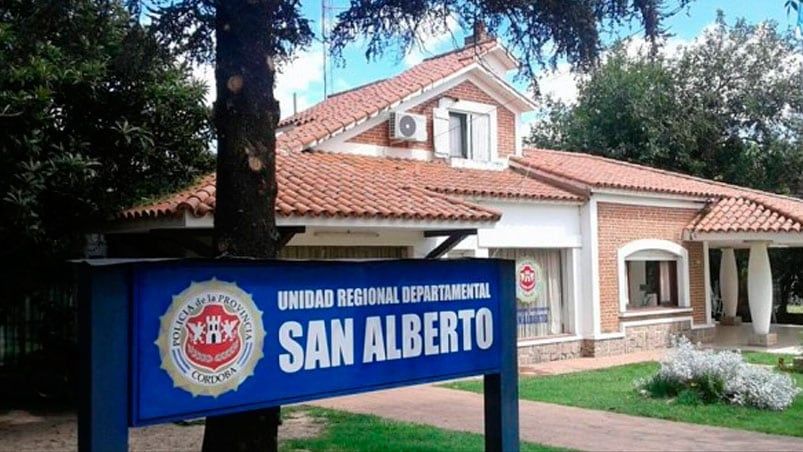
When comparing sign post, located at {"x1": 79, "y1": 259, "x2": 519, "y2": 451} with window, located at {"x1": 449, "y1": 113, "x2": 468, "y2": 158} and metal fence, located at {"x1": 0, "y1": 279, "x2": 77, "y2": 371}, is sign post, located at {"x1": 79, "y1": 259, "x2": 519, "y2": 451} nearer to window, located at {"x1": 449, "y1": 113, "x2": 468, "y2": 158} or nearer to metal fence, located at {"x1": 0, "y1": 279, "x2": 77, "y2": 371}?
metal fence, located at {"x1": 0, "y1": 279, "x2": 77, "y2": 371}

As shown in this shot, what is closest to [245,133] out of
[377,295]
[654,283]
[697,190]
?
[377,295]

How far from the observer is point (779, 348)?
1747 centimetres

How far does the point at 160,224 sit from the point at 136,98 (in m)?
2.03

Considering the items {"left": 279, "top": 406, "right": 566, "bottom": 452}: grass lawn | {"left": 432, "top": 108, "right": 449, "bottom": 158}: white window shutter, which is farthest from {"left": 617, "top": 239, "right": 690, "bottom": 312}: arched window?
{"left": 279, "top": 406, "right": 566, "bottom": 452}: grass lawn

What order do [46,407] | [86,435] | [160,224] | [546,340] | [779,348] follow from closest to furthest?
1. [86,435]
2. [160,224]
3. [46,407]
4. [546,340]
5. [779,348]

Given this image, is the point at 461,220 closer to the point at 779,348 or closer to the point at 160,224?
the point at 160,224

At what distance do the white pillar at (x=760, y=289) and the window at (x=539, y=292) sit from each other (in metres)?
5.02

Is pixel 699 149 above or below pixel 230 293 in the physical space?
above

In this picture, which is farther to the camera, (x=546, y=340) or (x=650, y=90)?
→ (x=650, y=90)

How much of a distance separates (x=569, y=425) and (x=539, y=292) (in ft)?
22.5

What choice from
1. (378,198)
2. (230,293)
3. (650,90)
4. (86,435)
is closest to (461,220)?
(378,198)

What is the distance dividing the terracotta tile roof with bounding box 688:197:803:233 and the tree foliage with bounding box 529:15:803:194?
9.06 meters

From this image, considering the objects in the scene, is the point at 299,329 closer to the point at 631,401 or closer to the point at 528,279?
the point at 631,401

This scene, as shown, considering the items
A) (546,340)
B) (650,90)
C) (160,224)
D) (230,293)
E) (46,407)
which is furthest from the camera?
(650,90)
